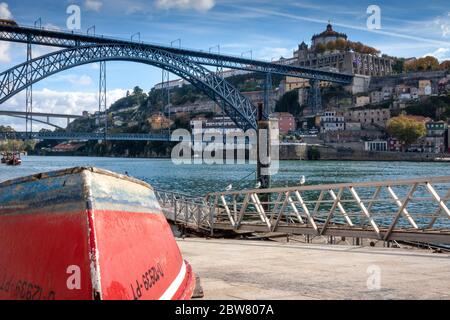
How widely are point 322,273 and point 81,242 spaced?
340 cm

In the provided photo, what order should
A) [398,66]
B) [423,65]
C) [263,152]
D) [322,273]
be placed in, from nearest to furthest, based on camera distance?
1. [322,273]
2. [263,152]
3. [423,65]
4. [398,66]

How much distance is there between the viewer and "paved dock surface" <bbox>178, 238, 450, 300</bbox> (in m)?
5.37

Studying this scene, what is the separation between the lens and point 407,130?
356ft

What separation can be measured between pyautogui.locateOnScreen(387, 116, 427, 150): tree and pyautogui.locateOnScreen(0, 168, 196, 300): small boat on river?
358 ft

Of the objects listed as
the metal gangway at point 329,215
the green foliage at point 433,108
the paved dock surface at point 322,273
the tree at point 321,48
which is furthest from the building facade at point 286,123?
the paved dock surface at point 322,273

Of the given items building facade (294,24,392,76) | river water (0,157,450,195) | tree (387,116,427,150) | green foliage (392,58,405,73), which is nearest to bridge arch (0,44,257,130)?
river water (0,157,450,195)

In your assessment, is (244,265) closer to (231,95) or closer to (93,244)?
(93,244)

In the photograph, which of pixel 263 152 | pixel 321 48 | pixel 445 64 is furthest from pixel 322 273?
pixel 445 64

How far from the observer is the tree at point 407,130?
356 ft

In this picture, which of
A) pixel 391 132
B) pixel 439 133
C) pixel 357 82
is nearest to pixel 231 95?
pixel 391 132

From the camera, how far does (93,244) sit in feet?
13.3

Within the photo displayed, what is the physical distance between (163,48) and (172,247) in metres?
70.4

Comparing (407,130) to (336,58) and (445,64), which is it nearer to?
(336,58)

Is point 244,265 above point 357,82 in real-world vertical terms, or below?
below
